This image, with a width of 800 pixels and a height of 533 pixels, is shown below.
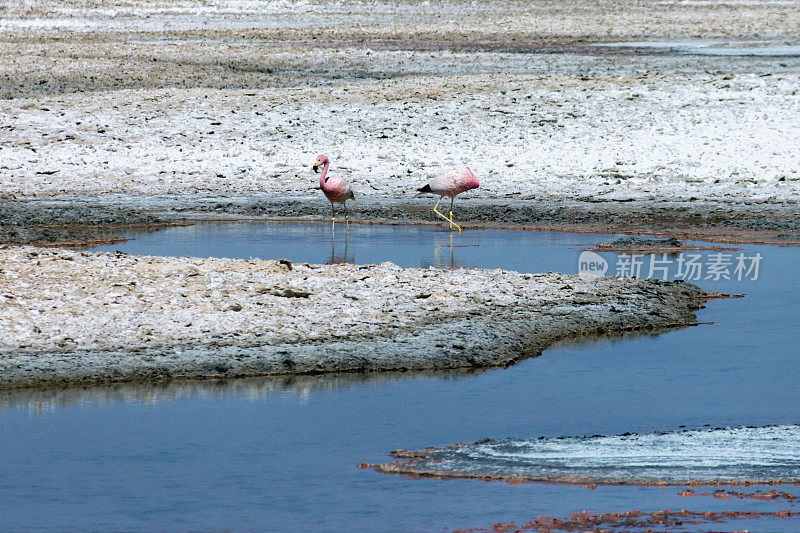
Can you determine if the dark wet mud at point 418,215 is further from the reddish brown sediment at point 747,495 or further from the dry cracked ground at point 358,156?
the reddish brown sediment at point 747,495

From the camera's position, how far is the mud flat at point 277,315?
30.0 feet

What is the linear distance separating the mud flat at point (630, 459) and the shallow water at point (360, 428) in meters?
0.17

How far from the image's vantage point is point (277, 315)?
33.7 feet

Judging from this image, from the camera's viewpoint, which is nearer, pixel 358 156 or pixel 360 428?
pixel 360 428

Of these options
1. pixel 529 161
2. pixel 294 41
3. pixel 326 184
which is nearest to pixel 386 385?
pixel 326 184

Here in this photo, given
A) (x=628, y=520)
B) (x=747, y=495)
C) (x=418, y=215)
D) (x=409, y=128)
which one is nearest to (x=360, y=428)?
(x=628, y=520)

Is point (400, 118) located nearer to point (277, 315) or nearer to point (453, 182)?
point (453, 182)

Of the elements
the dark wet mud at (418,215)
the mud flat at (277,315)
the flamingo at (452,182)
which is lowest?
the dark wet mud at (418,215)

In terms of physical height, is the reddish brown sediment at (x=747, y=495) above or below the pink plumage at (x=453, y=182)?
below

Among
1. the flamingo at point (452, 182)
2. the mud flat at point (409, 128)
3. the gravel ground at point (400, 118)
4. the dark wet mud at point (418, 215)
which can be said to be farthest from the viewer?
the gravel ground at point (400, 118)

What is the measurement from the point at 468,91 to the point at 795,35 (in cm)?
1480

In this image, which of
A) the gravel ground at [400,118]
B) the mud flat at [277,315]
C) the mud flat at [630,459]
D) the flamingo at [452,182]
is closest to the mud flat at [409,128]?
the gravel ground at [400,118]

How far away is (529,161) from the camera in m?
22.1

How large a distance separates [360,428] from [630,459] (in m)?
1.64
